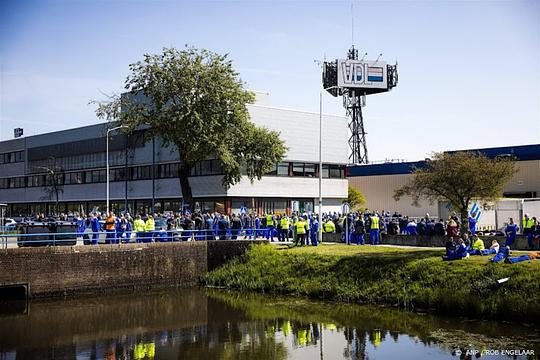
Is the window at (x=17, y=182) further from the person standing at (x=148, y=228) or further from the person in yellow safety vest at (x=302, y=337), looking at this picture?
the person in yellow safety vest at (x=302, y=337)

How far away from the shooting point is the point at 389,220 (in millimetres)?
39438

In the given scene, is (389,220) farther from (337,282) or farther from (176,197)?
(176,197)

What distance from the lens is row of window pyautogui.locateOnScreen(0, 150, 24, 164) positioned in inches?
2995

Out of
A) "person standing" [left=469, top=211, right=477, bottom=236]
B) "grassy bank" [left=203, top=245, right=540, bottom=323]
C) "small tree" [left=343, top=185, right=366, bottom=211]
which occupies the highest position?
"small tree" [left=343, top=185, right=366, bottom=211]

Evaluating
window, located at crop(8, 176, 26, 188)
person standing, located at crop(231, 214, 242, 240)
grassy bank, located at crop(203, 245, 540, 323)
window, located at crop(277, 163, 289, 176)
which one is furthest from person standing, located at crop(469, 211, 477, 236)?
window, located at crop(8, 176, 26, 188)

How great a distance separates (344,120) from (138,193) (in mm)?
19464

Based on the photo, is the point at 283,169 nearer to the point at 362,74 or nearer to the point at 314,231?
the point at 314,231

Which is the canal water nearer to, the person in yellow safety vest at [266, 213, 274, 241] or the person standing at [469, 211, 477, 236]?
the person standing at [469, 211, 477, 236]

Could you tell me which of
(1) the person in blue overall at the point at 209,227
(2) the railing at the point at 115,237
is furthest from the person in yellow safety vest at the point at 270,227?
(1) the person in blue overall at the point at 209,227

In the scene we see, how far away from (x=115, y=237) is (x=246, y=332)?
1195cm

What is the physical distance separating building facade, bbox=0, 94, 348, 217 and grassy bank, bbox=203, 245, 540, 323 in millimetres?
14494

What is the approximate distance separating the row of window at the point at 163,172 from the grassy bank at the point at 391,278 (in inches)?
813

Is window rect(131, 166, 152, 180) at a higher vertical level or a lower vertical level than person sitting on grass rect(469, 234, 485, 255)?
higher

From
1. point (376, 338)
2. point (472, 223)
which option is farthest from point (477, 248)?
point (376, 338)
